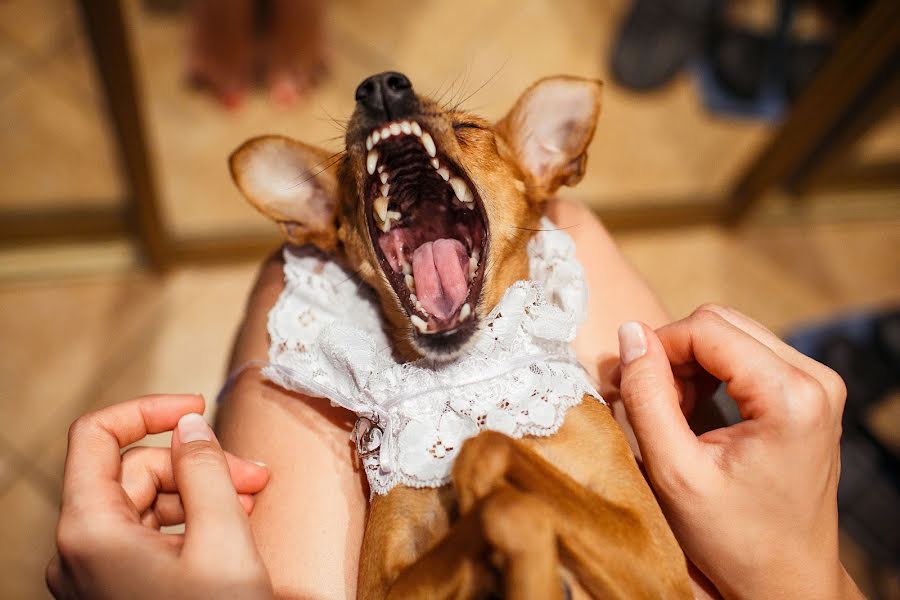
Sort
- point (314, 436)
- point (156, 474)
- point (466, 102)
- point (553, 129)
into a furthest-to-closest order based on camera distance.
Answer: point (466, 102)
point (553, 129)
point (314, 436)
point (156, 474)

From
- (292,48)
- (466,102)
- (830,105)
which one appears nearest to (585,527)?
(830,105)

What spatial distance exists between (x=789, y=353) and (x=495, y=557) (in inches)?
29.9

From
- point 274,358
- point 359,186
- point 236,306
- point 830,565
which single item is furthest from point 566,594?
point 236,306

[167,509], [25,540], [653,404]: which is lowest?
[25,540]

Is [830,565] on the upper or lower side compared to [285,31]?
lower

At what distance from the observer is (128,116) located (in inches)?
111

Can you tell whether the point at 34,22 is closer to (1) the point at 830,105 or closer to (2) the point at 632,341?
(2) the point at 632,341

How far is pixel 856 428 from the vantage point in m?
2.86

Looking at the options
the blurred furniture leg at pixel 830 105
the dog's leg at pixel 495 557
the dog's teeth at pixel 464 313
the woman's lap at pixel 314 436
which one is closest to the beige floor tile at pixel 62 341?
the woman's lap at pixel 314 436

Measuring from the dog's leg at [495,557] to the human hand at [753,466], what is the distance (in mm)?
324

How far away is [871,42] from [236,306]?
295cm

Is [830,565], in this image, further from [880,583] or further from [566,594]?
[880,583]

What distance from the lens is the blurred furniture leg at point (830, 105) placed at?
2.83m

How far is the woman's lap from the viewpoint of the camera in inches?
60.7
